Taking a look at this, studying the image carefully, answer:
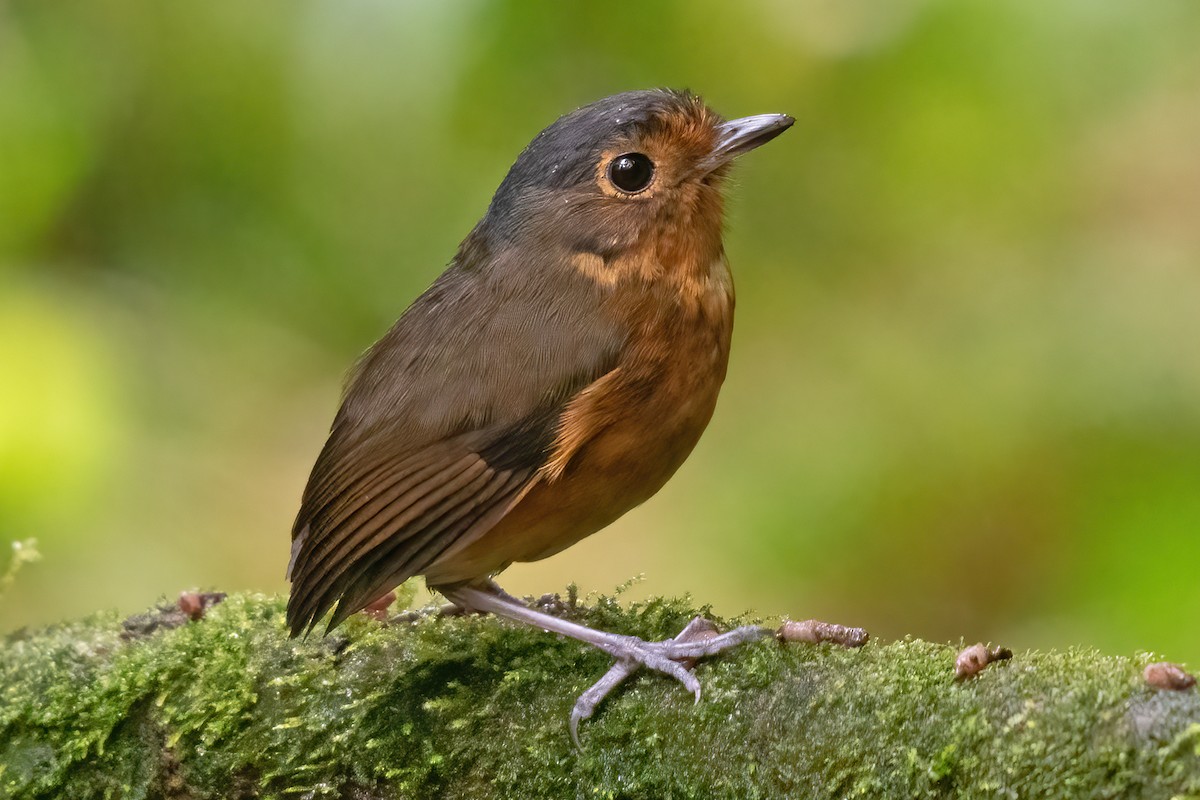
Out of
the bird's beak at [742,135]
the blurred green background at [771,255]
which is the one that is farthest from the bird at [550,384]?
the blurred green background at [771,255]

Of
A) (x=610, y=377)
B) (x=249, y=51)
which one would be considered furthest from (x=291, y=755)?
(x=249, y=51)

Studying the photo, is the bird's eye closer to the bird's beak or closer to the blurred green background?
the bird's beak

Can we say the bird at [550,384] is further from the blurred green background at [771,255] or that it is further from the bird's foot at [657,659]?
the blurred green background at [771,255]

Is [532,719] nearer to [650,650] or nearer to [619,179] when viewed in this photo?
[650,650]

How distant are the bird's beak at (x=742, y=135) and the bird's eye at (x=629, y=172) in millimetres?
190

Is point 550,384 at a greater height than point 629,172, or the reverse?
point 629,172

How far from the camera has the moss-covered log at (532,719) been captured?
1.85 m

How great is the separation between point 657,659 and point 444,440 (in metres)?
0.70

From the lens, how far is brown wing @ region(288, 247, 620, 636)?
2654mm

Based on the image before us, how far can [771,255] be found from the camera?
4.96m

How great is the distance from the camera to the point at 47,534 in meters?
4.18

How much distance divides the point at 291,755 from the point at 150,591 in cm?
238

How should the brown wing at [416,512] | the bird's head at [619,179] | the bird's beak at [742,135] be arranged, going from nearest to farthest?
the brown wing at [416,512], the bird's head at [619,179], the bird's beak at [742,135]

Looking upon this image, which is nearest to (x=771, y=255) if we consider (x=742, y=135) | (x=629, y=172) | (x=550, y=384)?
(x=742, y=135)
